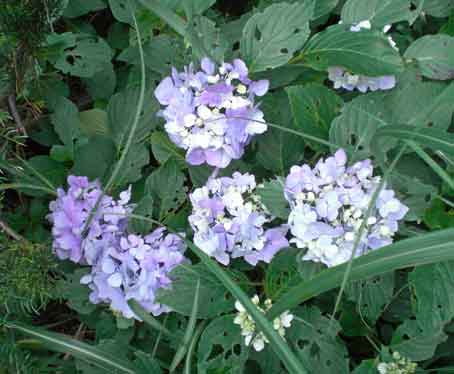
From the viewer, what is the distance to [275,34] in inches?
46.2

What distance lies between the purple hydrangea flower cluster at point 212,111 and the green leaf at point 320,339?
0.35m

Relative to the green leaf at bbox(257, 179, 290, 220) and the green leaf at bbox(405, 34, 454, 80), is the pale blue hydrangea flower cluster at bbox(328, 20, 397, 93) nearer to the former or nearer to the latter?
the green leaf at bbox(405, 34, 454, 80)

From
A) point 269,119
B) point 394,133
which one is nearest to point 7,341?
point 269,119

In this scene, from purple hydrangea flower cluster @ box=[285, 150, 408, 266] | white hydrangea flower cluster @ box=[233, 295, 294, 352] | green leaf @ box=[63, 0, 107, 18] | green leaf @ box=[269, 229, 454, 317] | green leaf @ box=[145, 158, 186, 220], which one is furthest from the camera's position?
green leaf @ box=[63, 0, 107, 18]

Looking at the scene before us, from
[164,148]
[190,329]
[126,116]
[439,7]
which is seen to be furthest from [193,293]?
[439,7]

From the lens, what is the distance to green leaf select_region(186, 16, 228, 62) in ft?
3.73

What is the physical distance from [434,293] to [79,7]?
37.3 inches

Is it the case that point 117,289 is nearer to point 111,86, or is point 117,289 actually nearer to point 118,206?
point 118,206

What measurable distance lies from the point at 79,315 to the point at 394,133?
2.63ft

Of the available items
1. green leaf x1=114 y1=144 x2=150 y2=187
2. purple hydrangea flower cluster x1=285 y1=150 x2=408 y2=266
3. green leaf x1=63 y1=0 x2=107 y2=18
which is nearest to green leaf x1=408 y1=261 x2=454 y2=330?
purple hydrangea flower cluster x1=285 y1=150 x2=408 y2=266

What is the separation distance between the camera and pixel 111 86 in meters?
1.38

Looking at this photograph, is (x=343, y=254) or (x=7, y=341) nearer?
(x=343, y=254)

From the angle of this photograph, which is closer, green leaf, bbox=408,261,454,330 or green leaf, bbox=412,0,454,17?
green leaf, bbox=408,261,454,330

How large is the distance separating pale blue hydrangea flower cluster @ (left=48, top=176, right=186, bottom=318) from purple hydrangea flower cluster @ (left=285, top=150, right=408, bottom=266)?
259mm
